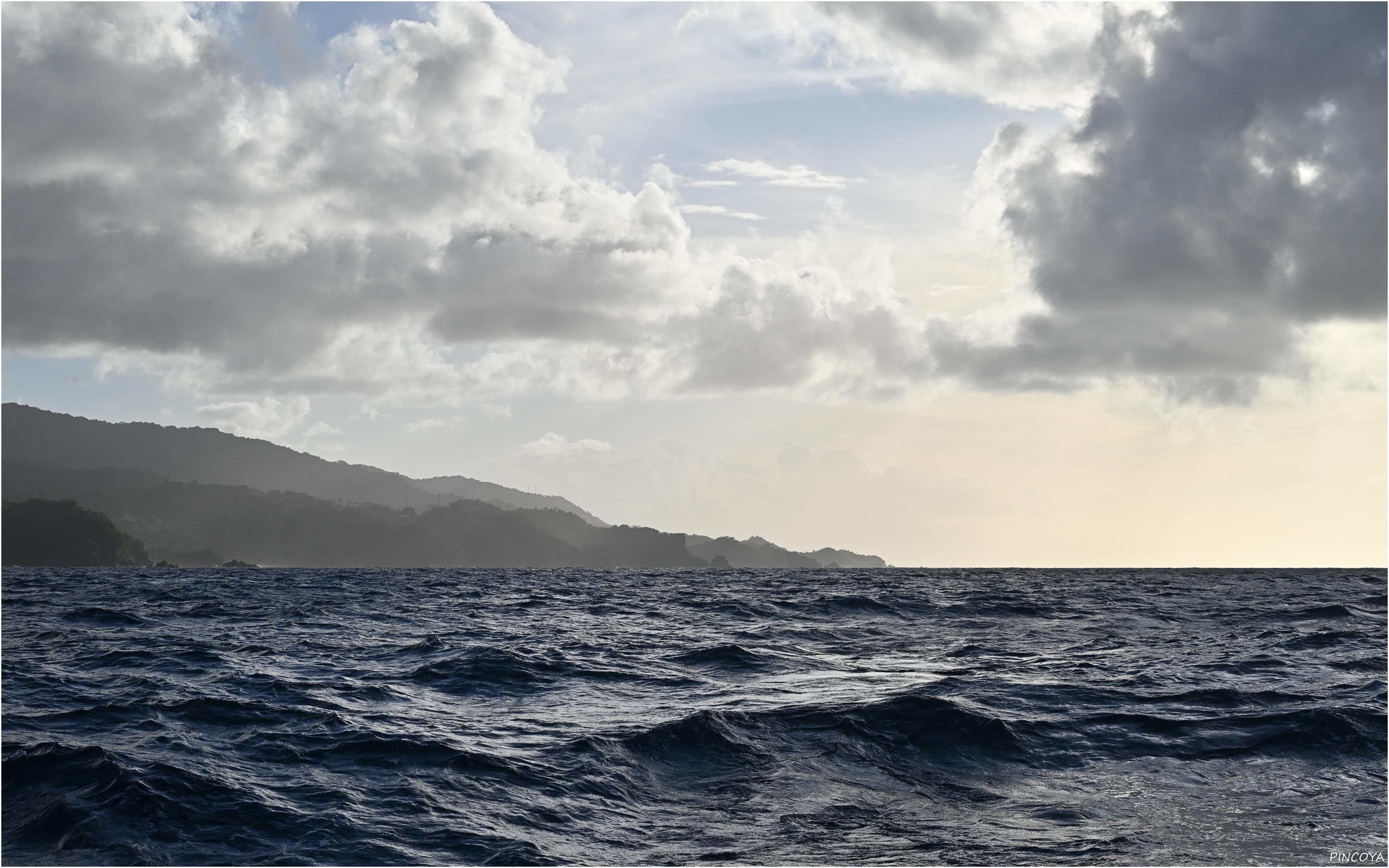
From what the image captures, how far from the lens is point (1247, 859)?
1194cm

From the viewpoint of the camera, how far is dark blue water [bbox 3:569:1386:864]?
1259 centimetres

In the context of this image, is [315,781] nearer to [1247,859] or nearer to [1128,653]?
[1247,859]

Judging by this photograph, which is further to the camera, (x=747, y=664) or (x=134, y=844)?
(x=747, y=664)

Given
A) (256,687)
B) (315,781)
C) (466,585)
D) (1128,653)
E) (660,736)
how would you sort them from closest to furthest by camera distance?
(315,781) → (660,736) → (256,687) → (1128,653) → (466,585)

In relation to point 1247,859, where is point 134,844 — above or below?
below

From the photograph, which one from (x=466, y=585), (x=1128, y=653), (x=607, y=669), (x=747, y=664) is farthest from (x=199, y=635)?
(x=466, y=585)

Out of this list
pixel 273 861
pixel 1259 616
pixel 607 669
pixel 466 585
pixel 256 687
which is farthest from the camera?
pixel 466 585

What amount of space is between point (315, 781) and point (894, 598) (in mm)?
56832

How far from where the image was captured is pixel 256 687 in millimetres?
22828

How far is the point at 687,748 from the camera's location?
57.5 ft

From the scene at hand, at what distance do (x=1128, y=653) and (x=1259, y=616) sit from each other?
2350 centimetres

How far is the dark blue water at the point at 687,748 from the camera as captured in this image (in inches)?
496

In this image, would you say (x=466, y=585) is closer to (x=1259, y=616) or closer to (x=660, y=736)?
(x=1259, y=616)

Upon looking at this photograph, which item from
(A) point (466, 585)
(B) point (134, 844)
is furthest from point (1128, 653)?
(A) point (466, 585)
